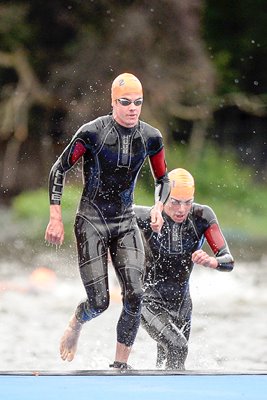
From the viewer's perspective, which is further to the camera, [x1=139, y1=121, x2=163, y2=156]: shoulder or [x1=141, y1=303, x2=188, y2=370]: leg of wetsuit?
[x1=141, y1=303, x2=188, y2=370]: leg of wetsuit

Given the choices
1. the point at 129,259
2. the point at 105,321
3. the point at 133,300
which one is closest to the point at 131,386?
the point at 133,300

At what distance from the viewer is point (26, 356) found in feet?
41.7

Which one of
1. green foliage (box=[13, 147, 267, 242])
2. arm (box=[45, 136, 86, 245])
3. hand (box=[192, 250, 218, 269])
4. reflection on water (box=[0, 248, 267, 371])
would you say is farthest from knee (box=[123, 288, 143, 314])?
green foliage (box=[13, 147, 267, 242])

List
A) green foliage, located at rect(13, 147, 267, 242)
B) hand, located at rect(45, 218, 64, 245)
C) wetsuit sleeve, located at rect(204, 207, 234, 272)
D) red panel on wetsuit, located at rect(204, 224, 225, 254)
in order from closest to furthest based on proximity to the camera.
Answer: hand, located at rect(45, 218, 64, 245) < wetsuit sleeve, located at rect(204, 207, 234, 272) < red panel on wetsuit, located at rect(204, 224, 225, 254) < green foliage, located at rect(13, 147, 267, 242)

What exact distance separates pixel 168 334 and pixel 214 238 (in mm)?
593

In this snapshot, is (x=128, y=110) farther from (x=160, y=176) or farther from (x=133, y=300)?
(x=133, y=300)

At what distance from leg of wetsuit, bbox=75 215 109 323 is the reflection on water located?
0.86m

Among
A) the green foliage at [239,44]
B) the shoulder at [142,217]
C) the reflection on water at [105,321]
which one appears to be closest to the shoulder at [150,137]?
the shoulder at [142,217]

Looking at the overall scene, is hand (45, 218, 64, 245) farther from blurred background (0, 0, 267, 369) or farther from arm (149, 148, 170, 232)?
blurred background (0, 0, 267, 369)

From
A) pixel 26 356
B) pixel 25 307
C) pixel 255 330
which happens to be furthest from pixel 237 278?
pixel 26 356

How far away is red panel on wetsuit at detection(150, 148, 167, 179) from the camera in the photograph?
7.96 m

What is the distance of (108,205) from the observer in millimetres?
7871

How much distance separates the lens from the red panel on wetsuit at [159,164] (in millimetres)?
7965

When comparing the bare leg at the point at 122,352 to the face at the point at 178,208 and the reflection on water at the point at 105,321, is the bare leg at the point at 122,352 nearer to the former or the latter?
the reflection on water at the point at 105,321
